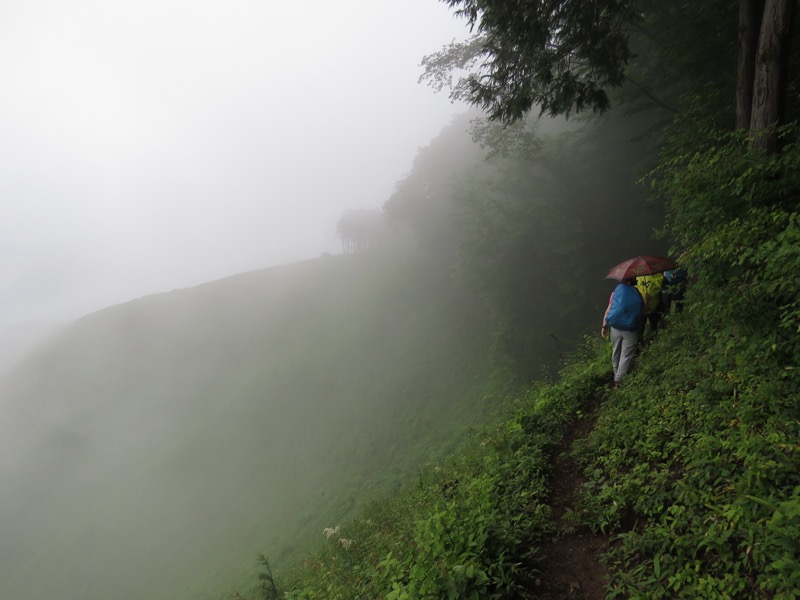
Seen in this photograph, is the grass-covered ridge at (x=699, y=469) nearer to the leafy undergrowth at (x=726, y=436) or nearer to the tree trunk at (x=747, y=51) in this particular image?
the leafy undergrowth at (x=726, y=436)

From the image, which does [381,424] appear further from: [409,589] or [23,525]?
[23,525]

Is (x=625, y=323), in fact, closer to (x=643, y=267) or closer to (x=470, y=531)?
(x=643, y=267)

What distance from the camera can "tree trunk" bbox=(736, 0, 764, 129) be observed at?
5484 millimetres

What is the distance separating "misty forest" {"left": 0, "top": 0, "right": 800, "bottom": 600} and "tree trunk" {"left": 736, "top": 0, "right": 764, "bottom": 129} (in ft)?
0.11

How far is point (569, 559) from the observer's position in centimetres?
365

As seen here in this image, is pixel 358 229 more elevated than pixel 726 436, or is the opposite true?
pixel 358 229

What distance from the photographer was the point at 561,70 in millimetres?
7770

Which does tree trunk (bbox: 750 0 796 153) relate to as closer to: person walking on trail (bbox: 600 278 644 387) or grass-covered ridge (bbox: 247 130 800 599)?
grass-covered ridge (bbox: 247 130 800 599)

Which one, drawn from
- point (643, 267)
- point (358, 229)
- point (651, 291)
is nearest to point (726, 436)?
point (651, 291)

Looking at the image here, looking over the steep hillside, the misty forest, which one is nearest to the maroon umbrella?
the misty forest

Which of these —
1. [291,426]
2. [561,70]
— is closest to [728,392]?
[561,70]

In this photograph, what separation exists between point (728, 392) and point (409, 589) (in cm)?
416

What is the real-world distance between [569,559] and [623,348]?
14.8ft

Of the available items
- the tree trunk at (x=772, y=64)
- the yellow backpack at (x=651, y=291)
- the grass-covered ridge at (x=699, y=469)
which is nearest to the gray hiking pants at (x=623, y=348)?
the yellow backpack at (x=651, y=291)
